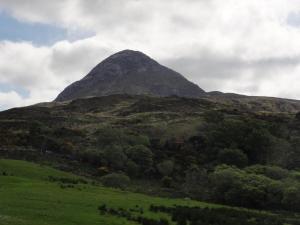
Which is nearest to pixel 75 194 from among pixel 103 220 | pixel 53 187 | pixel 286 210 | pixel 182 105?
pixel 53 187

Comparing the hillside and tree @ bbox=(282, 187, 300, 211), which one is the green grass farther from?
tree @ bbox=(282, 187, 300, 211)

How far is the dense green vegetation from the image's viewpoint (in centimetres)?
7300

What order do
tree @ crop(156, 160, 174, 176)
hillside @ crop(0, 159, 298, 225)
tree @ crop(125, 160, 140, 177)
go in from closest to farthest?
hillside @ crop(0, 159, 298, 225)
tree @ crop(125, 160, 140, 177)
tree @ crop(156, 160, 174, 176)

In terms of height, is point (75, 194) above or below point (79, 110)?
below

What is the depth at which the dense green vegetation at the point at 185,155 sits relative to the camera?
73.0 m

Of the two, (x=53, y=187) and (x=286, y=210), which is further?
(x=286, y=210)

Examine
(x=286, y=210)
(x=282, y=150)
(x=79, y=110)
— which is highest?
(x=79, y=110)

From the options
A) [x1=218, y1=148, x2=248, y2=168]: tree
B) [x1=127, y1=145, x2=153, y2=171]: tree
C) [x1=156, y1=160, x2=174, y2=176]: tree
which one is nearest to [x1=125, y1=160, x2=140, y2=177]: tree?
[x1=127, y1=145, x2=153, y2=171]: tree

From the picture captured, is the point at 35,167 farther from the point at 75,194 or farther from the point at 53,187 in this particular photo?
the point at 75,194

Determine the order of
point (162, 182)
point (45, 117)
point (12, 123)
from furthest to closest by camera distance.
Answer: point (45, 117) → point (12, 123) → point (162, 182)

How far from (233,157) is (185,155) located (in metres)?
12.1

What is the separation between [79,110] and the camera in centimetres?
19888

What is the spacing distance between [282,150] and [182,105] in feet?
291

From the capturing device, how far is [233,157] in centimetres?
9962
